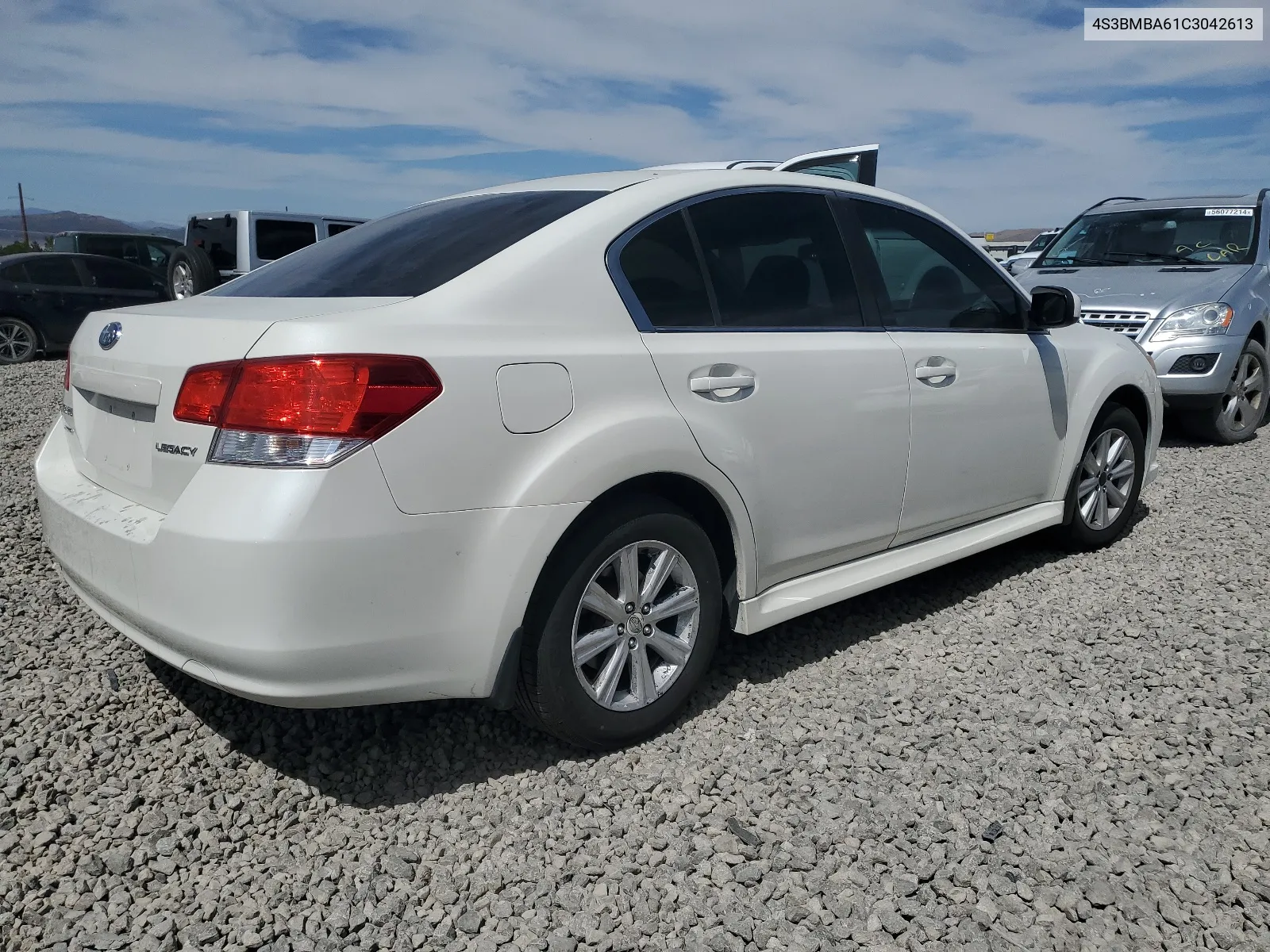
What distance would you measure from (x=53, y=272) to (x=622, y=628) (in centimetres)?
1212

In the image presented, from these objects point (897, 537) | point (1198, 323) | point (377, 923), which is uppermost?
point (1198, 323)

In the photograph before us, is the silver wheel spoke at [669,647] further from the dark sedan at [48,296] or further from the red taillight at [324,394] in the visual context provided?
the dark sedan at [48,296]

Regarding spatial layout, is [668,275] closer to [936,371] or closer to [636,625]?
[636,625]

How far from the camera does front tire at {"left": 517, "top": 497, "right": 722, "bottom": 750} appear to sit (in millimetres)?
2623

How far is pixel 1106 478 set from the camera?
4770 millimetres

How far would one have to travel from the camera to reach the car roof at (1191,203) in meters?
8.32

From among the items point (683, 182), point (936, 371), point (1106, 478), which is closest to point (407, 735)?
point (683, 182)

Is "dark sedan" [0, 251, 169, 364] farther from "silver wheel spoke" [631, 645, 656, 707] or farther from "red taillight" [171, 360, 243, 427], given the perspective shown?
"silver wheel spoke" [631, 645, 656, 707]

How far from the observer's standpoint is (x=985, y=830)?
2.54 meters

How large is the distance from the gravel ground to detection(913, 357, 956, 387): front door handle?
0.97m

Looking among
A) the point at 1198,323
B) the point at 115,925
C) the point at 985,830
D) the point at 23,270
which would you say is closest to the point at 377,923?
the point at 115,925

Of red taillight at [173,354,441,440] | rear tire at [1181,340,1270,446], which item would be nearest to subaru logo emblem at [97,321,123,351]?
red taillight at [173,354,441,440]

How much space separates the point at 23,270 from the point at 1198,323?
12.3 meters

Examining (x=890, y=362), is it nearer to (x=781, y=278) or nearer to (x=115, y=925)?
(x=781, y=278)
